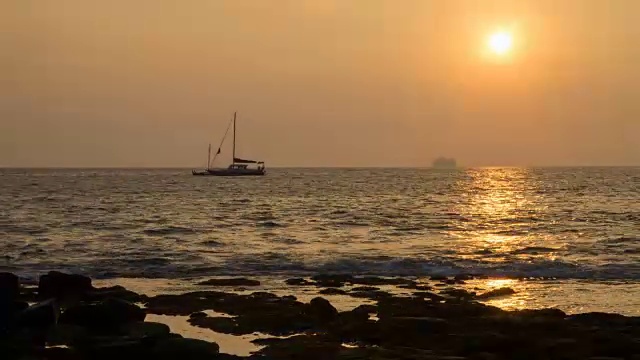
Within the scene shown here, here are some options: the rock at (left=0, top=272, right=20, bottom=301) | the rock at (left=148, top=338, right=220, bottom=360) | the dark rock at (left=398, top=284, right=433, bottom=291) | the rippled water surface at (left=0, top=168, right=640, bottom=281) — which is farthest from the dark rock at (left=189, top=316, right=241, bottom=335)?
the rippled water surface at (left=0, top=168, right=640, bottom=281)

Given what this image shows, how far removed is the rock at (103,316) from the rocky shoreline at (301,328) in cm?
2

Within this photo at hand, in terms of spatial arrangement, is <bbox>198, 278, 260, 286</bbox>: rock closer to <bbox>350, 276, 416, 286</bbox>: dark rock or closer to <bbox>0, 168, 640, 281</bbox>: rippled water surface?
<bbox>350, 276, 416, 286</bbox>: dark rock

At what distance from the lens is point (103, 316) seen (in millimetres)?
18656

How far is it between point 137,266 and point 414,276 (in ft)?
40.0

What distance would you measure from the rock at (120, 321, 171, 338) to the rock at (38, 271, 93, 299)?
651cm

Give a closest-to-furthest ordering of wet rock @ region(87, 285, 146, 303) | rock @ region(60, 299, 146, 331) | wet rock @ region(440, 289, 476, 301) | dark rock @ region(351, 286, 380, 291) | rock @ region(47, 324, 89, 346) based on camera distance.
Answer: rock @ region(47, 324, 89, 346) → rock @ region(60, 299, 146, 331) → wet rock @ region(87, 285, 146, 303) → wet rock @ region(440, 289, 476, 301) → dark rock @ region(351, 286, 380, 291)

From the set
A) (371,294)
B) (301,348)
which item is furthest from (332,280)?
(301,348)

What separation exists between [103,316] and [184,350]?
14.3 feet

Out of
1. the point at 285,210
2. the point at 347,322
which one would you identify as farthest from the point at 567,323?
the point at 285,210

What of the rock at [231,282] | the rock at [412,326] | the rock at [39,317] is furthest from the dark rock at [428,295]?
the rock at [39,317]

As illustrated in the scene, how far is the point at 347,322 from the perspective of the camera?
1931 centimetres

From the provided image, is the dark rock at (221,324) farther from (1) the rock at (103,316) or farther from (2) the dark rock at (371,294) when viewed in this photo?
(2) the dark rock at (371,294)

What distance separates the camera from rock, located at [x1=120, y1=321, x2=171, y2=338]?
17047 mm

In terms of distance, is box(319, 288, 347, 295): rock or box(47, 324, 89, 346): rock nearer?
→ box(47, 324, 89, 346): rock
